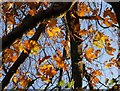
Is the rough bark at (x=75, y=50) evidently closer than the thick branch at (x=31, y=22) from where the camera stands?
No

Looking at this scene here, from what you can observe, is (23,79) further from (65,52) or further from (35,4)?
(35,4)

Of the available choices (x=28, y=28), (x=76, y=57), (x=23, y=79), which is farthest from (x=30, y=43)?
(x=28, y=28)

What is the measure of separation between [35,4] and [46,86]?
211 cm

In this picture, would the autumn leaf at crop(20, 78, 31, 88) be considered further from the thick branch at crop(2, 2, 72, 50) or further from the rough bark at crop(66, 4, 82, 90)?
the thick branch at crop(2, 2, 72, 50)

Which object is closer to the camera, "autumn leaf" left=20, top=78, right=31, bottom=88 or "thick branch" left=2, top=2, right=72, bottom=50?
"thick branch" left=2, top=2, right=72, bottom=50

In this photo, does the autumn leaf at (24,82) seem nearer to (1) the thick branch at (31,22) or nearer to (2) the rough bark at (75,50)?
(2) the rough bark at (75,50)

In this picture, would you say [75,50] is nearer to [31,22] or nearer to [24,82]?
[24,82]

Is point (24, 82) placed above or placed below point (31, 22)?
below

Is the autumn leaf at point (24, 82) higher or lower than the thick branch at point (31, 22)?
lower

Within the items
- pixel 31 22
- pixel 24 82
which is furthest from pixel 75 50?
pixel 31 22

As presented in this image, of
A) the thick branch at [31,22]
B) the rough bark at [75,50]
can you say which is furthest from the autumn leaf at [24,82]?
the thick branch at [31,22]

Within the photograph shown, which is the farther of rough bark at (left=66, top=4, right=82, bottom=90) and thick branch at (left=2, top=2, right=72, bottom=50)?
rough bark at (left=66, top=4, right=82, bottom=90)

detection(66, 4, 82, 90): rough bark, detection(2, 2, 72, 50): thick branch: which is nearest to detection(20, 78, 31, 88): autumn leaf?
detection(66, 4, 82, 90): rough bark

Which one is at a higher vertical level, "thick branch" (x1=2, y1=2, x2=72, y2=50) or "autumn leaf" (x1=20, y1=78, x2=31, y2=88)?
"thick branch" (x1=2, y1=2, x2=72, y2=50)
